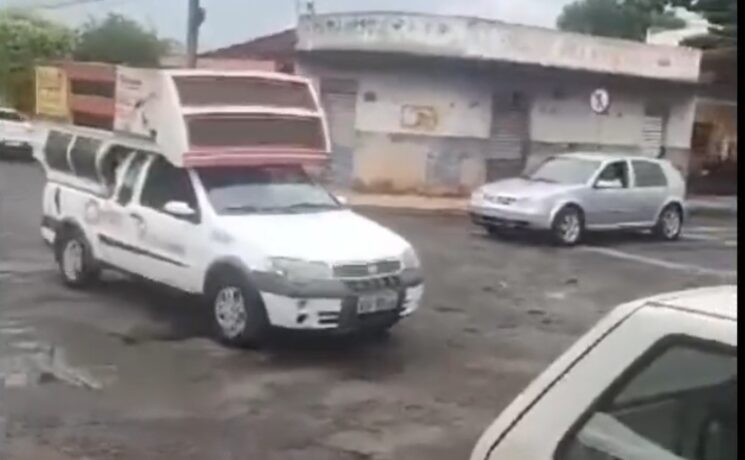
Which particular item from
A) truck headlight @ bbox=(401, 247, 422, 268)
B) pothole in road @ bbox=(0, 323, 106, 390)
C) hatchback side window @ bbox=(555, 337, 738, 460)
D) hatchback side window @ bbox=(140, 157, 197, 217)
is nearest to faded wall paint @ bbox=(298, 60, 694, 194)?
truck headlight @ bbox=(401, 247, 422, 268)

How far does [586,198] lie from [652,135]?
0.14 m

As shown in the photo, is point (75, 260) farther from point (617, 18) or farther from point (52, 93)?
point (617, 18)

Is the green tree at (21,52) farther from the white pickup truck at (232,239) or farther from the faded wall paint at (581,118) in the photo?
the faded wall paint at (581,118)

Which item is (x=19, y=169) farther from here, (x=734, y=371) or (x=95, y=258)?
(x=734, y=371)

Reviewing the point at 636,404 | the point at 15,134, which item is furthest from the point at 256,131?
the point at 636,404

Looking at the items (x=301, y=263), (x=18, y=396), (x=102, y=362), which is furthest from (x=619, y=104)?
(x=18, y=396)

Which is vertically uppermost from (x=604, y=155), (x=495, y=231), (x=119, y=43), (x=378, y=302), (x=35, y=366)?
(x=119, y=43)

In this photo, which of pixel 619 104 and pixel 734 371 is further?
pixel 619 104

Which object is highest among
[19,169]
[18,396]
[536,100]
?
[536,100]

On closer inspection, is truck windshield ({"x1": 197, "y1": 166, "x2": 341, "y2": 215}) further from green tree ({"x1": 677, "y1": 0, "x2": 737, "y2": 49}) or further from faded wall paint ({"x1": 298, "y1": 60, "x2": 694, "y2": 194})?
green tree ({"x1": 677, "y1": 0, "x2": 737, "y2": 49})

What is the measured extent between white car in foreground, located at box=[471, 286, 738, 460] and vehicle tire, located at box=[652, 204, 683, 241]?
529 millimetres

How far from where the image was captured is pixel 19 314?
62.1 inches

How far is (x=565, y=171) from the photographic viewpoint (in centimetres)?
154

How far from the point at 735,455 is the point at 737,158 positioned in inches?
11.6
